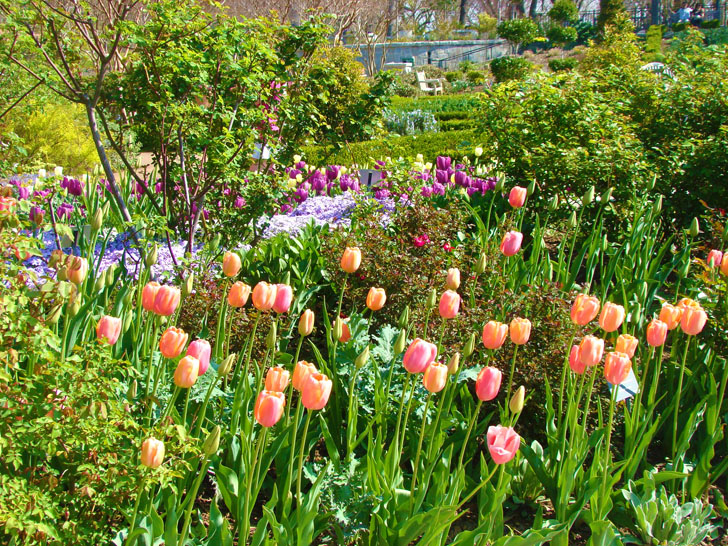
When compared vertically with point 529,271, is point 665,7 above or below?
above

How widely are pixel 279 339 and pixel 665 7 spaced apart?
4984cm

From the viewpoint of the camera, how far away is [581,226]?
4406mm

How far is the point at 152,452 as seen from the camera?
1316 mm

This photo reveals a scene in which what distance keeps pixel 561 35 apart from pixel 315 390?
38.0 metres

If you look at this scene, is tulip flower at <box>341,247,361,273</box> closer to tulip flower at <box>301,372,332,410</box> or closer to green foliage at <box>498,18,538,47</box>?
tulip flower at <box>301,372,332,410</box>

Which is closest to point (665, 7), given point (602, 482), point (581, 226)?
point (581, 226)

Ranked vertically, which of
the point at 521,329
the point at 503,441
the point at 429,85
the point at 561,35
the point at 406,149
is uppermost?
the point at 561,35

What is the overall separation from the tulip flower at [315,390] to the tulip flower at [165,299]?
1.60ft

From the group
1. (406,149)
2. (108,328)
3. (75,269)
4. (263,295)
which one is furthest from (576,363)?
(406,149)

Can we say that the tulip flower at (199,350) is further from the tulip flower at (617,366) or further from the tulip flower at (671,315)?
the tulip flower at (671,315)

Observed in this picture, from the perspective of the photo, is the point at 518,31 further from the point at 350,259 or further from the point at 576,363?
the point at 576,363

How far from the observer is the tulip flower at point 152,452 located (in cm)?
131

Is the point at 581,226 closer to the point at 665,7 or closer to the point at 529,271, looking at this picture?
the point at 529,271

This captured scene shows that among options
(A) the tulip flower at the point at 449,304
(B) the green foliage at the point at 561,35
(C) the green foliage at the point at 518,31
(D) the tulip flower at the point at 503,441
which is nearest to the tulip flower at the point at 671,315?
(A) the tulip flower at the point at 449,304
